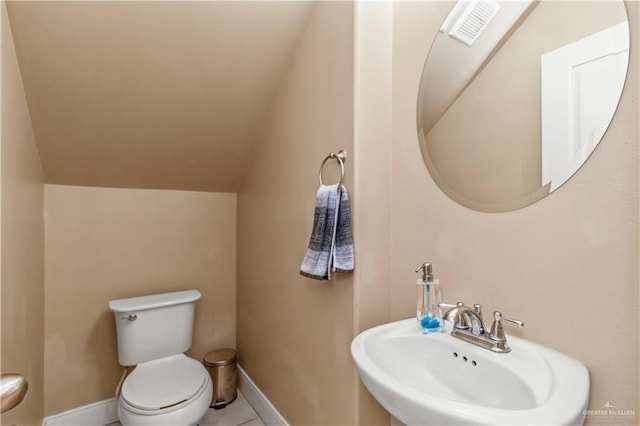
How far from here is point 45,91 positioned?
4.62 feet

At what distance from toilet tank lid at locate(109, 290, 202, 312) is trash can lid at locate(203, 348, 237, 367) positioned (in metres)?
0.44

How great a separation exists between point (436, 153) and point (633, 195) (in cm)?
54

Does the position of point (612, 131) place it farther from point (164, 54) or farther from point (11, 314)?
point (11, 314)

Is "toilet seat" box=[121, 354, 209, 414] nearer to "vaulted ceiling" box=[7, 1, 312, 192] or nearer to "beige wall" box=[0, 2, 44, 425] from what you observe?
"beige wall" box=[0, 2, 44, 425]

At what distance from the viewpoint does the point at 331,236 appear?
3.88ft

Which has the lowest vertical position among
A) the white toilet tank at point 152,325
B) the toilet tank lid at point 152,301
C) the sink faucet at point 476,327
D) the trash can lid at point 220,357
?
the trash can lid at point 220,357

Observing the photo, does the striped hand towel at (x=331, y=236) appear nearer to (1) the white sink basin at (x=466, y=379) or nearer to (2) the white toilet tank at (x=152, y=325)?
(1) the white sink basin at (x=466, y=379)

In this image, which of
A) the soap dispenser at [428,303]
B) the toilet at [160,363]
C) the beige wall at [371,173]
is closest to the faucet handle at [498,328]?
the soap dispenser at [428,303]

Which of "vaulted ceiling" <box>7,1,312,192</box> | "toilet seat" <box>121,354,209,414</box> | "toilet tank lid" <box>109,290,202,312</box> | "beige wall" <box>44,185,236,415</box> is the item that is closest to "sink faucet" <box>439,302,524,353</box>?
"toilet seat" <box>121,354,209,414</box>

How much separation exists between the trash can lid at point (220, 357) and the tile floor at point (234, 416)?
10.0 inches

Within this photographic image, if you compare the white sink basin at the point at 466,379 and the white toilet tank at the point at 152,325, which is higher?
the white sink basin at the point at 466,379

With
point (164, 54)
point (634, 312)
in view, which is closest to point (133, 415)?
point (164, 54)

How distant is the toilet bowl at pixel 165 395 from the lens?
1356 millimetres

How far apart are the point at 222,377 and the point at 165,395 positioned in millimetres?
581
